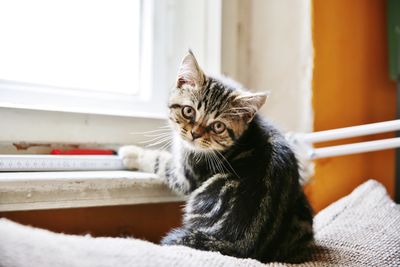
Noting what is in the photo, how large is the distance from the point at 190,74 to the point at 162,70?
386mm

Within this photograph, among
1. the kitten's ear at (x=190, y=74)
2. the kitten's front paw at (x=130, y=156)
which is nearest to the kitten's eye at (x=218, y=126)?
the kitten's ear at (x=190, y=74)

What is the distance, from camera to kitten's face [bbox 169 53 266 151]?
0.94m

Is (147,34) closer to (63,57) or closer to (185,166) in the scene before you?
(63,57)

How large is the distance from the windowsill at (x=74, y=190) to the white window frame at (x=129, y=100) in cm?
18

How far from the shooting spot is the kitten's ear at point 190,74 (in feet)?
3.08

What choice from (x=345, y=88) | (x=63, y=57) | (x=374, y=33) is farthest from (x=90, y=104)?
(x=374, y=33)

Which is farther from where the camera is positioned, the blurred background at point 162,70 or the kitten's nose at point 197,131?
the blurred background at point 162,70

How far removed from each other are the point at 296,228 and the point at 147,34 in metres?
0.86

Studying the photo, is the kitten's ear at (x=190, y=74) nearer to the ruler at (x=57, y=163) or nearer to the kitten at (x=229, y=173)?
the kitten at (x=229, y=173)

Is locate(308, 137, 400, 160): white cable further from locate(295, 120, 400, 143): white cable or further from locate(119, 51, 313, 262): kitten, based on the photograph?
locate(119, 51, 313, 262): kitten

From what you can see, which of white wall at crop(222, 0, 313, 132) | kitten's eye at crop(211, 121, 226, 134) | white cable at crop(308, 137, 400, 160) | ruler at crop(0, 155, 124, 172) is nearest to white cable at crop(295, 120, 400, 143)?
white cable at crop(308, 137, 400, 160)

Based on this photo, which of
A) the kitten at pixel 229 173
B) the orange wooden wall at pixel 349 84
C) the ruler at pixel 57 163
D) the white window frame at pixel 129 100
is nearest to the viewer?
the kitten at pixel 229 173

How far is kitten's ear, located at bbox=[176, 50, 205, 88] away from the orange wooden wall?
436 mm

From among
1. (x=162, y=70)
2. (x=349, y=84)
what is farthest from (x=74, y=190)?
(x=349, y=84)
